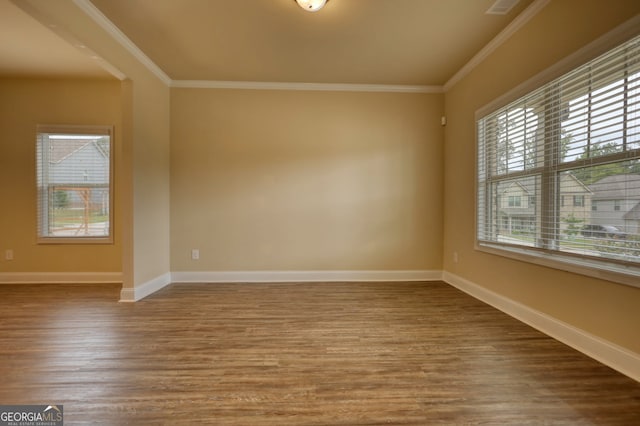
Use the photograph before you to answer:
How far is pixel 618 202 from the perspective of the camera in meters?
1.75

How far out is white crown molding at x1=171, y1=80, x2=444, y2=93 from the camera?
3791 millimetres

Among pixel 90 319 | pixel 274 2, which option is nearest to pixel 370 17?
pixel 274 2

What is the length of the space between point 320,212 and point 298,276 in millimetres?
955

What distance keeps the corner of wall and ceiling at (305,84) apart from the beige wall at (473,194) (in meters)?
0.07

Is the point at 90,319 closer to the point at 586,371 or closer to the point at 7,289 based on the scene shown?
the point at 7,289

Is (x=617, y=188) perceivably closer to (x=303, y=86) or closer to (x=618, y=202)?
(x=618, y=202)

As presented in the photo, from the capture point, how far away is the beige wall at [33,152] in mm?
3715

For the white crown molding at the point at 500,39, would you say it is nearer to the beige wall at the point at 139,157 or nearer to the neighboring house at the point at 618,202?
the neighboring house at the point at 618,202

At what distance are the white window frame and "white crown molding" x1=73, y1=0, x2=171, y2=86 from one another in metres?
3.84

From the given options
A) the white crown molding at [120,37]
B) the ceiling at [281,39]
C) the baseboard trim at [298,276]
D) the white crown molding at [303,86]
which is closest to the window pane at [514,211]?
the baseboard trim at [298,276]

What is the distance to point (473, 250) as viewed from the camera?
3.28m

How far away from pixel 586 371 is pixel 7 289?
231 inches

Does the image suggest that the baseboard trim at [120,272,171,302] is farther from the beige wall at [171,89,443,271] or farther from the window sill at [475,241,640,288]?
the window sill at [475,241,640,288]

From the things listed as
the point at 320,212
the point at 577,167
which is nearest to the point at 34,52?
the point at 320,212
